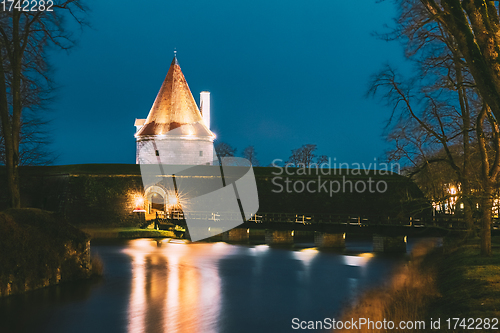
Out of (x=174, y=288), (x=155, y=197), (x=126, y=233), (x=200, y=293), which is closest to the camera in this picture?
(x=200, y=293)

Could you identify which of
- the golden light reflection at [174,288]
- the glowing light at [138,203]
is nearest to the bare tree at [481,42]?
the golden light reflection at [174,288]

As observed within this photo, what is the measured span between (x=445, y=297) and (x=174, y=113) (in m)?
26.1

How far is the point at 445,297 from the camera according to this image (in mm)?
9328

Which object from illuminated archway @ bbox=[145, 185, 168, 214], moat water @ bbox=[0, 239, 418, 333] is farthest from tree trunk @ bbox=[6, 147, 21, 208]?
illuminated archway @ bbox=[145, 185, 168, 214]

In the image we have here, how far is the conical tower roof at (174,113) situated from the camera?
3319 centimetres

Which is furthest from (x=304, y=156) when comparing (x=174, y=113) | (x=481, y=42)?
(x=481, y=42)

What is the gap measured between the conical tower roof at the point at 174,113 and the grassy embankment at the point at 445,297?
22567mm

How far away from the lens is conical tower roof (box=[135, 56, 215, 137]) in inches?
1307

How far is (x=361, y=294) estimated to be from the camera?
1253 centimetres

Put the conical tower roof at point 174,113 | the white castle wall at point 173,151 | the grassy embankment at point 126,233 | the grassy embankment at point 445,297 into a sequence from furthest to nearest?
the conical tower roof at point 174,113
the white castle wall at point 173,151
the grassy embankment at point 126,233
the grassy embankment at point 445,297

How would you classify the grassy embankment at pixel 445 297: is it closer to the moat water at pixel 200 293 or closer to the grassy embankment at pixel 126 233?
the moat water at pixel 200 293

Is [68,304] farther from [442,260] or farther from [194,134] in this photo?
[194,134]

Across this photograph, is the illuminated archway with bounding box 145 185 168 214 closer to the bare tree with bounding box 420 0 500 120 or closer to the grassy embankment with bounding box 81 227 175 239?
the grassy embankment with bounding box 81 227 175 239

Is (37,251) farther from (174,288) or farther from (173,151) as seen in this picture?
(173,151)
